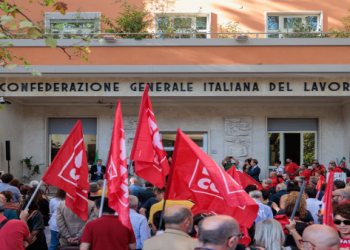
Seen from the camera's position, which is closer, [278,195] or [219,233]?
[219,233]

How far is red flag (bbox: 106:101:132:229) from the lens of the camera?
4.54m

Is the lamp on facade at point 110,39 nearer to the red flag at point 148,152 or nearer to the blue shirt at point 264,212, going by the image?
the red flag at point 148,152

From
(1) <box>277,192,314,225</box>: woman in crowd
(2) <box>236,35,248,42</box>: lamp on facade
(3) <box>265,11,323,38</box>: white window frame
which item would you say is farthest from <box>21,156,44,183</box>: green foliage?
(1) <box>277,192,314,225</box>: woman in crowd

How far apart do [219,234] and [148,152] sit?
2.56 meters

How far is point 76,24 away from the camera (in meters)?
14.8

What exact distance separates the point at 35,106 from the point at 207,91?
8.05 metres

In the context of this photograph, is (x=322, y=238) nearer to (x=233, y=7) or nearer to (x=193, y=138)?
(x=233, y=7)

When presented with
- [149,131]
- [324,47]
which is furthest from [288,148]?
[149,131]

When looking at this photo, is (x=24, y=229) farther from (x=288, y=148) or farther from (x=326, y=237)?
(x=288, y=148)

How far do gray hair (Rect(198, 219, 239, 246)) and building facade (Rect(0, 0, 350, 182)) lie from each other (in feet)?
37.4

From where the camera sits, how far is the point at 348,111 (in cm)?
1653

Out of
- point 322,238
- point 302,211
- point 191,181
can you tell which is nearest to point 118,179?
point 191,181

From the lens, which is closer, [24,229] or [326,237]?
[326,237]

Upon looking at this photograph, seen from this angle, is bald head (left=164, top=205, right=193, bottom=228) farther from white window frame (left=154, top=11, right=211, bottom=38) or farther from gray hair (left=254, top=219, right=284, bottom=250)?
white window frame (left=154, top=11, right=211, bottom=38)
